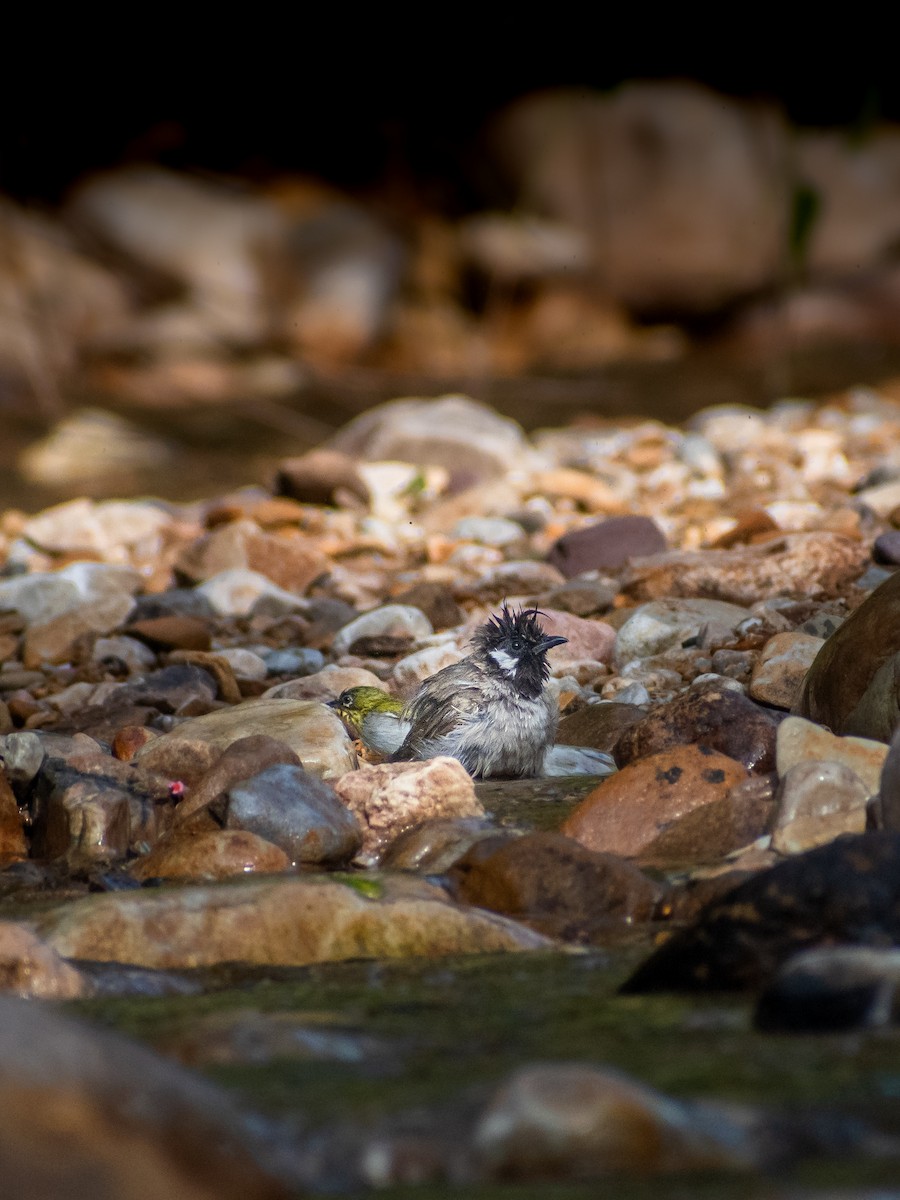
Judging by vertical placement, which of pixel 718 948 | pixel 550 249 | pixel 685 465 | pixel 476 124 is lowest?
pixel 718 948

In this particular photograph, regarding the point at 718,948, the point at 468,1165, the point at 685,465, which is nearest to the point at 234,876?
the point at 718,948

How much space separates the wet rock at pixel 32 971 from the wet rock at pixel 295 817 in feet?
3.62

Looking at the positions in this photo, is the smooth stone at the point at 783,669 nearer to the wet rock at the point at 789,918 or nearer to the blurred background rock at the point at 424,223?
the wet rock at the point at 789,918

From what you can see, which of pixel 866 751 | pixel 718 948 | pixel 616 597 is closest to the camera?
pixel 718 948

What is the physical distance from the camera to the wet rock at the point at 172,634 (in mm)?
6449

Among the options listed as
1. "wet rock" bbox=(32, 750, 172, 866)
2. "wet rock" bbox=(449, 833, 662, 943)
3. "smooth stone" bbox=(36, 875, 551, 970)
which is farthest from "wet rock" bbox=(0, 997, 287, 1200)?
"wet rock" bbox=(32, 750, 172, 866)

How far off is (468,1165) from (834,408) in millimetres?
10263

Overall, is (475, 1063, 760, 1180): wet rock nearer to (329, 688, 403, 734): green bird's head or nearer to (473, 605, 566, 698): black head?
(473, 605, 566, 698): black head

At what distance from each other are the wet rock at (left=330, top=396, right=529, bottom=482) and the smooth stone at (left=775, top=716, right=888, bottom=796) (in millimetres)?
5456

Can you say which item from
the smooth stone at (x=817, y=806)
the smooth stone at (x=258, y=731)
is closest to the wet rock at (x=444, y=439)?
the smooth stone at (x=258, y=731)

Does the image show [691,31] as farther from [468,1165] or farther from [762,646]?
[468,1165]

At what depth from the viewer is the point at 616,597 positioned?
6.73 m

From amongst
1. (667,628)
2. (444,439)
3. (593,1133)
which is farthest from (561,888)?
(444,439)

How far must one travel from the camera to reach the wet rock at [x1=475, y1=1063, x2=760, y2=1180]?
210 cm
